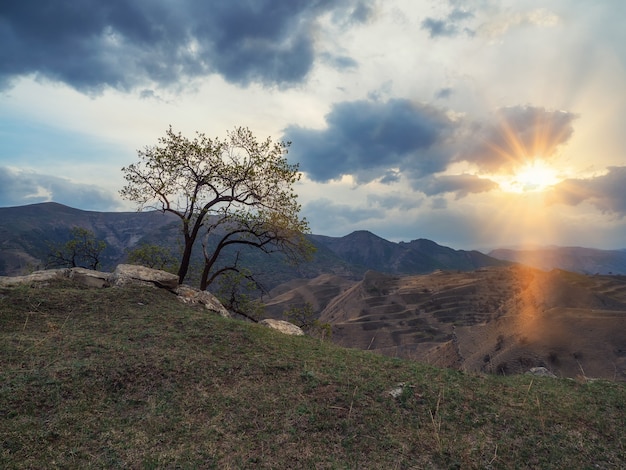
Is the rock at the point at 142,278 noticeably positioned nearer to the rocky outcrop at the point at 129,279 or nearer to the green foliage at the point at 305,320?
the rocky outcrop at the point at 129,279

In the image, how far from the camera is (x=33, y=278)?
719 inches

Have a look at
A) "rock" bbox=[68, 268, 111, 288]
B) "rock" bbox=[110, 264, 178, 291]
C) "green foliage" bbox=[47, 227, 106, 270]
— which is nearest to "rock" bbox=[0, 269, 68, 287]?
"rock" bbox=[68, 268, 111, 288]

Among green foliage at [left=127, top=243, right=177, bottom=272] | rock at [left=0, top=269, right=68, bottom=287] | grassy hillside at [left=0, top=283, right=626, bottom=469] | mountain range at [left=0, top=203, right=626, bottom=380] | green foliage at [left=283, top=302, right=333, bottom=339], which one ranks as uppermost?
green foliage at [left=127, top=243, right=177, bottom=272]

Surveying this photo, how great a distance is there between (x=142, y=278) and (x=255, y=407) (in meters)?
13.3

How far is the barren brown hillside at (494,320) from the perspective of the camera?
4756 cm

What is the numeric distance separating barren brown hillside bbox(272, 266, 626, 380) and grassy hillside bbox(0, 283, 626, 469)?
544 inches

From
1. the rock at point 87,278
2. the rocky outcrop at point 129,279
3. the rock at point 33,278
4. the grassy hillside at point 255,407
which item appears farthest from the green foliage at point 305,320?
the rock at point 33,278

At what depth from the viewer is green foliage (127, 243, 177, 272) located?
96.5 feet

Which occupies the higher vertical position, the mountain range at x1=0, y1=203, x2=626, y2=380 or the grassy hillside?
the grassy hillside

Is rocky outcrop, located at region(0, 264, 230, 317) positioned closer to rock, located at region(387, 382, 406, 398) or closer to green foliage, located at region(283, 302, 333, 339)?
green foliage, located at region(283, 302, 333, 339)

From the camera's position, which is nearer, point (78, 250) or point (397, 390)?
point (397, 390)

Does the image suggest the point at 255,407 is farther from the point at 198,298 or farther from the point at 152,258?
the point at 152,258

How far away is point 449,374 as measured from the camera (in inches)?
505

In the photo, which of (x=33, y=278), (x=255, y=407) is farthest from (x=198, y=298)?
(x=255, y=407)
